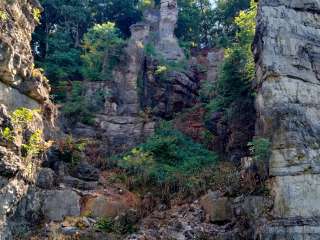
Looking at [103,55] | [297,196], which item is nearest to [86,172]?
[297,196]

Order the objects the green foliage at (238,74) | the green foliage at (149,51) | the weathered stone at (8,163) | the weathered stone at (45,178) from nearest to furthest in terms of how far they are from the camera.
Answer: the weathered stone at (8,163), the weathered stone at (45,178), the green foliage at (238,74), the green foliage at (149,51)

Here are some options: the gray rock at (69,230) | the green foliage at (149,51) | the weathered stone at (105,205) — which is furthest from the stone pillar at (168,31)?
the gray rock at (69,230)

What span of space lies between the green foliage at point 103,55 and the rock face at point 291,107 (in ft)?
35.6

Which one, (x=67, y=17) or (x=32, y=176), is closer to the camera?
(x=32, y=176)

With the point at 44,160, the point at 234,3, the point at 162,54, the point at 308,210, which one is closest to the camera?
the point at 308,210

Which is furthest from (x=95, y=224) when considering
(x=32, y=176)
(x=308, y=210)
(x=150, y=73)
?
(x=150, y=73)

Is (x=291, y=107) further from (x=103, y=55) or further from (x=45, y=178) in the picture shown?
(x=103, y=55)

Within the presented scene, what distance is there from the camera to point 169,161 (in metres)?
20.0

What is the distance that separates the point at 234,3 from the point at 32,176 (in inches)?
954

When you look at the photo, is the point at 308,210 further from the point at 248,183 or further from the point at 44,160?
the point at 44,160

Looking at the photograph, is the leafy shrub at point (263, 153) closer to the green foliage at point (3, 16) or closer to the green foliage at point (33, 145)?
the green foliage at point (33, 145)

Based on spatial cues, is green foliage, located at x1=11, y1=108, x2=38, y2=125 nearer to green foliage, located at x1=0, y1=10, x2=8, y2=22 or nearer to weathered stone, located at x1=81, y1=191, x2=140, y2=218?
green foliage, located at x1=0, y1=10, x2=8, y2=22

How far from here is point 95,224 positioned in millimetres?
14609

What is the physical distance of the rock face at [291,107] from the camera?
1350 centimetres
